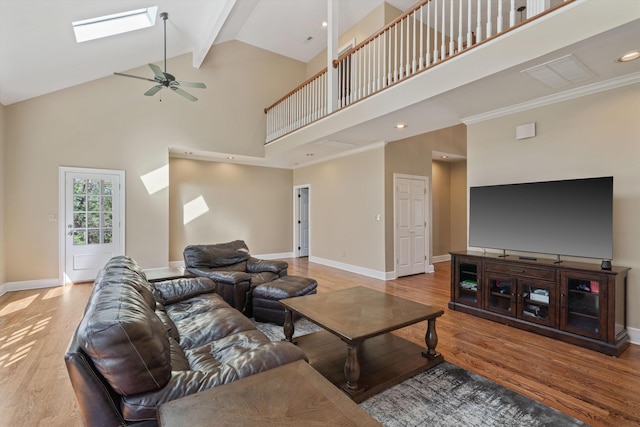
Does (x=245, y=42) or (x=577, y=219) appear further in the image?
(x=245, y=42)

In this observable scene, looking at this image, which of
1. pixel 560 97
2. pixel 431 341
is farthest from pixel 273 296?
pixel 560 97

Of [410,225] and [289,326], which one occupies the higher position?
[410,225]

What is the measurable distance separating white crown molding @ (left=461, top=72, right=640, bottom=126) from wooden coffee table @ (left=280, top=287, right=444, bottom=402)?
9.03ft

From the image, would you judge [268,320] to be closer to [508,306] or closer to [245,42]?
[508,306]

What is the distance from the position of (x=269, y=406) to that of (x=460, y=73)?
3.36 meters

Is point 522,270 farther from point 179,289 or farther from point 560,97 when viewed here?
point 179,289

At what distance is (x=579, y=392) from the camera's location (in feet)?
7.02

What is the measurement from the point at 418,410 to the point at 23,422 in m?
2.45

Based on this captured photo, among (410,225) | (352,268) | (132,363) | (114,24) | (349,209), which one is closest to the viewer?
(132,363)

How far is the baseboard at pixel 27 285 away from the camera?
15.7 ft

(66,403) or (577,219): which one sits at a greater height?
(577,219)

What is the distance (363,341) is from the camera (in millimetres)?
2125

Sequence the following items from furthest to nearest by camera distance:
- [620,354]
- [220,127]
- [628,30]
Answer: [220,127]
[620,354]
[628,30]

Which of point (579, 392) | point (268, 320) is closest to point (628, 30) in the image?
point (579, 392)
